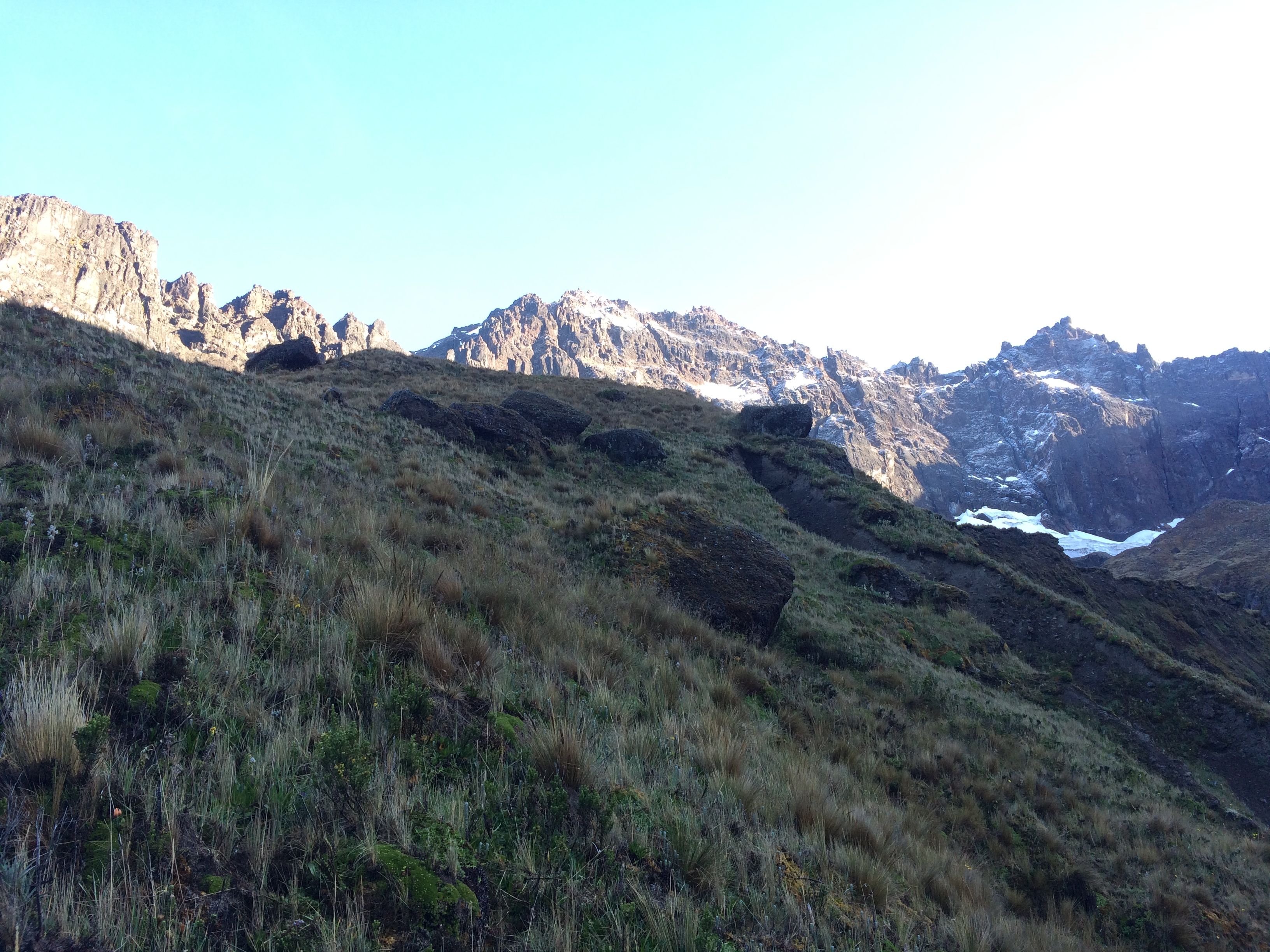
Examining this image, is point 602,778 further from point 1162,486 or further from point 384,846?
point 1162,486

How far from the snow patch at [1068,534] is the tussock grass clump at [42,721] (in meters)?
145

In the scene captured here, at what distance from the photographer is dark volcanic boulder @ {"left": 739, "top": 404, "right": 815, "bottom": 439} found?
34656mm

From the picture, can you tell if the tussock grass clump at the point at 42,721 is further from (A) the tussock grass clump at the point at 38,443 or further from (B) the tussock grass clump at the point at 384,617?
(A) the tussock grass clump at the point at 38,443

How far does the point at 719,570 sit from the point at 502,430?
11.6 m

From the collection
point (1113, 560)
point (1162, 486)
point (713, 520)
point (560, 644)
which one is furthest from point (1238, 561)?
point (1162, 486)

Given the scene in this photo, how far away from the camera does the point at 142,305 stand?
440 feet

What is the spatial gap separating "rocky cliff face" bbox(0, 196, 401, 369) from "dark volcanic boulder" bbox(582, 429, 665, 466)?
4471 inches

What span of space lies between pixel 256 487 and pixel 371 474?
395cm

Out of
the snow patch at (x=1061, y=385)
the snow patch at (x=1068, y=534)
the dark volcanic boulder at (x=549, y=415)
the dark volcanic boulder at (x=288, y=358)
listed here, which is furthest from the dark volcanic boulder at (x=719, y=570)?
the snow patch at (x=1061, y=385)

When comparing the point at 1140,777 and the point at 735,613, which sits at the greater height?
the point at 735,613

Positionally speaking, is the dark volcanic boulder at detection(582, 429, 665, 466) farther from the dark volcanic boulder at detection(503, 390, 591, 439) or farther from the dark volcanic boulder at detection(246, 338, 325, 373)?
the dark volcanic boulder at detection(246, 338, 325, 373)

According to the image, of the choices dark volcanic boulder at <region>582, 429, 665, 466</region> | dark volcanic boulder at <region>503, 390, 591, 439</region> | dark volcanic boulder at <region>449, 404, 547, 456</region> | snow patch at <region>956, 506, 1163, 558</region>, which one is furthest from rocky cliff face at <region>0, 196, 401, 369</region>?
snow patch at <region>956, 506, 1163, 558</region>

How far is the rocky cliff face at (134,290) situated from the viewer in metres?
124

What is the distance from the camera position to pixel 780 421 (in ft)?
115
